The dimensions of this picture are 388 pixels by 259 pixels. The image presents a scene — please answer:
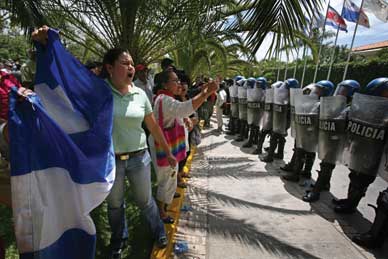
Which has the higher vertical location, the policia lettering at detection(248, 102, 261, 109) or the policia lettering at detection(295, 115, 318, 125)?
the policia lettering at detection(295, 115, 318, 125)

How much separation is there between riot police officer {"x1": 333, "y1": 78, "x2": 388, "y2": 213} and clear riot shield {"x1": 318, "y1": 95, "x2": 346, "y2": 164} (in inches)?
7.8

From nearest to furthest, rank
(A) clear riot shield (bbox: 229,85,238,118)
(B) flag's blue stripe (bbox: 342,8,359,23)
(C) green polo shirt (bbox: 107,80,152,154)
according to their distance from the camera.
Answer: (C) green polo shirt (bbox: 107,80,152,154), (B) flag's blue stripe (bbox: 342,8,359,23), (A) clear riot shield (bbox: 229,85,238,118)

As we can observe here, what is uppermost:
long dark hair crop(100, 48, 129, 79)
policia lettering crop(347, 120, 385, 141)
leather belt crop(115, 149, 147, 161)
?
long dark hair crop(100, 48, 129, 79)

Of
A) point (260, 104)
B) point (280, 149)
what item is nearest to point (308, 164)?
point (280, 149)

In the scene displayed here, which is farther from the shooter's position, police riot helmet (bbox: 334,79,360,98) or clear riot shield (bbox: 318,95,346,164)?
police riot helmet (bbox: 334,79,360,98)

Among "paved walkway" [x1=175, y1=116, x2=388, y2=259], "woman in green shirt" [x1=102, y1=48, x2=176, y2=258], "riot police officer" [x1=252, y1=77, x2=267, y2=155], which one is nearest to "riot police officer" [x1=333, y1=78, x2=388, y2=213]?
"paved walkway" [x1=175, y1=116, x2=388, y2=259]

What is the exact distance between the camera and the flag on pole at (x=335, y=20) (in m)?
10.7

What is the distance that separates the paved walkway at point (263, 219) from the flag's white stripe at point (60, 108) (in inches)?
70.6

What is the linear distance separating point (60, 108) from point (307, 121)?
3785mm

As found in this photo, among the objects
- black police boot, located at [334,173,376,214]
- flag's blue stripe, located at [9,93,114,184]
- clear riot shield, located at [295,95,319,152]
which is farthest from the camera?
clear riot shield, located at [295,95,319,152]

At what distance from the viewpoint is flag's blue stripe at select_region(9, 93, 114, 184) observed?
1708mm

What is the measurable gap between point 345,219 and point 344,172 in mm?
2435

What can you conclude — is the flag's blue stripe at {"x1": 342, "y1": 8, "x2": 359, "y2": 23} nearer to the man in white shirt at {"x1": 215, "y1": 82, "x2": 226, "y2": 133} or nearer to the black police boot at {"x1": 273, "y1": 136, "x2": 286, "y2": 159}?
the man in white shirt at {"x1": 215, "y1": 82, "x2": 226, "y2": 133}

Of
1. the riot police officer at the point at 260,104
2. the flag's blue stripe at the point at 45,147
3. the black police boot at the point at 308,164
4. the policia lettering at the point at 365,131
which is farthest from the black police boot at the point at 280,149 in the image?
the flag's blue stripe at the point at 45,147
